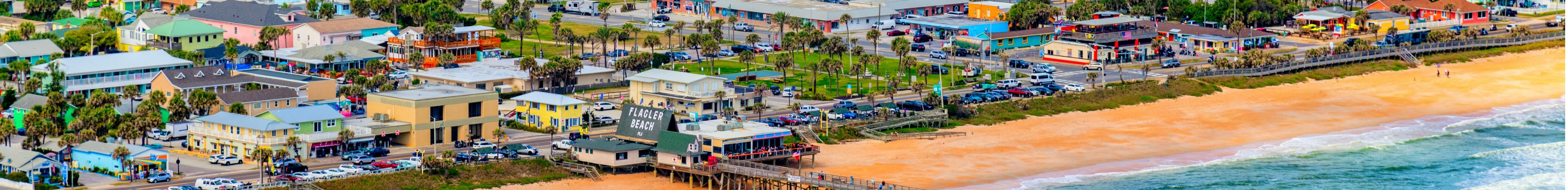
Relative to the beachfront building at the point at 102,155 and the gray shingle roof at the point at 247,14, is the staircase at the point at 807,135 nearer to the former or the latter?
the beachfront building at the point at 102,155

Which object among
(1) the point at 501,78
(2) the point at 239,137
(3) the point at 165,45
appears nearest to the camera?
(2) the point at 239,137

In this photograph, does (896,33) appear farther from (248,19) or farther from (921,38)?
(248,19)

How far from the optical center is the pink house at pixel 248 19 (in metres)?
163

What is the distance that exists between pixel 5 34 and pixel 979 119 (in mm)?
77332

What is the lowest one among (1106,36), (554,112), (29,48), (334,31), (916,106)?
(916,106)

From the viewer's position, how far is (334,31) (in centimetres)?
16188

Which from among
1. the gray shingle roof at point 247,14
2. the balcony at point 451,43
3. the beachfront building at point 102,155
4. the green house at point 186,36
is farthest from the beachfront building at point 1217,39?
the beachfront building at point 102,155

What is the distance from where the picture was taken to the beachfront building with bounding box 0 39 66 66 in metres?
140

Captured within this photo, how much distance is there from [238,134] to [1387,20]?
112m

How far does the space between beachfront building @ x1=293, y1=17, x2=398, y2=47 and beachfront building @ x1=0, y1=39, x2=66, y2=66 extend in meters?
19.9

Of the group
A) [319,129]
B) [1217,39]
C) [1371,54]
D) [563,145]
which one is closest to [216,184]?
[319,129]

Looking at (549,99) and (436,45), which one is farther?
(436,45)

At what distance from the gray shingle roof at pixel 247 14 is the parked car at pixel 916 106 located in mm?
61865

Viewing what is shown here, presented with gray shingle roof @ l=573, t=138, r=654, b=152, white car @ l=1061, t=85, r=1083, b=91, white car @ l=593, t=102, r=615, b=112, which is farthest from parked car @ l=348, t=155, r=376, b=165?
white car @ l=1061, t=85, r=1083, b=91
